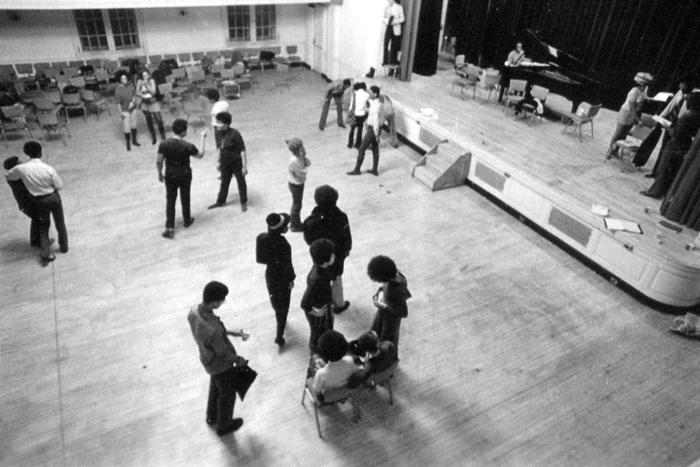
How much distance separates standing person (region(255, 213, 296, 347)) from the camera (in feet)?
14.6

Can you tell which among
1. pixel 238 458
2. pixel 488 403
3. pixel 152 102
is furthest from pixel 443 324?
pixel 152 102

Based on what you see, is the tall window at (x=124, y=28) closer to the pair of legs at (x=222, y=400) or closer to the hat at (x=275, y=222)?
the hat at (x=275, y=222)

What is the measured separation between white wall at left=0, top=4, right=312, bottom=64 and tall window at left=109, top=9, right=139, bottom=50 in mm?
151

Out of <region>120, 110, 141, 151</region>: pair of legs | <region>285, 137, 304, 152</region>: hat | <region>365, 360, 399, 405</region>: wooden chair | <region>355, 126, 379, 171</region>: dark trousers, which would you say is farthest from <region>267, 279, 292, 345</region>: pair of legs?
<region>120, 110, 141, 151</region>: pair of legs

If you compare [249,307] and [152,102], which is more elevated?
[152,102]

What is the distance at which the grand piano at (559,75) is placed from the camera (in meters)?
9.80

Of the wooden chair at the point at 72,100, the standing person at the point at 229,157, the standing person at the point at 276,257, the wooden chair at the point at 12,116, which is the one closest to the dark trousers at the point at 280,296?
the standing person at the point at 276,257

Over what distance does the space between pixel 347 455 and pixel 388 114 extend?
21.4 ft

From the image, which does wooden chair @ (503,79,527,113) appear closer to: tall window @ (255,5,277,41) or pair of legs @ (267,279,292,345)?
pair of legs @ (267,279,292,345)

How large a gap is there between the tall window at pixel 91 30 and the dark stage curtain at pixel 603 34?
10.2m

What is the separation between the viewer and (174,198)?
22.0 feet

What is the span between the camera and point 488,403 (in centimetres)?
479

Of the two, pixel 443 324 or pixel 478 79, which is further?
pixel 478 79

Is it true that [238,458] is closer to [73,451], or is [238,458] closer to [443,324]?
[73,451]
